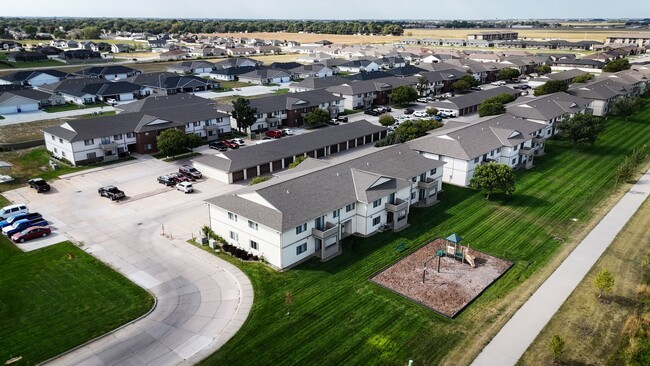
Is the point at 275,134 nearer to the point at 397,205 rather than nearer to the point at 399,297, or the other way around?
the point at 397,205

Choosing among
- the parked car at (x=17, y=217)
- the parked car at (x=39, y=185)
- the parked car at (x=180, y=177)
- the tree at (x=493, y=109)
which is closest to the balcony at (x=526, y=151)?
the tree at (x=493, y=109)

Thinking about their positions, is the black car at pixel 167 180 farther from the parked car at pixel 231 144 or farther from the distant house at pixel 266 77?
the distant house at pixel 266 77

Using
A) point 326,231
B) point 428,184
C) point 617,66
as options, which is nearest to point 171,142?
point 326,231

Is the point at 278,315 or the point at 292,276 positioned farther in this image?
the point at 292,276

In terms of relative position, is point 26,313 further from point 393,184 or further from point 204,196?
point 393,184

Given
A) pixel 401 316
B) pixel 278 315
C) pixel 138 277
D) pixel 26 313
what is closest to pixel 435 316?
pixel 401 316

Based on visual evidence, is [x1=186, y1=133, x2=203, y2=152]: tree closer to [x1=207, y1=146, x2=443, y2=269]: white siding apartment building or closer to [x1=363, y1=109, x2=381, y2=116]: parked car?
[x1=207, y1=146, x2=443, y2=269]: white siding apartment building

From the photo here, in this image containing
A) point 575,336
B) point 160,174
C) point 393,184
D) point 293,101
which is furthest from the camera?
point 293,101
